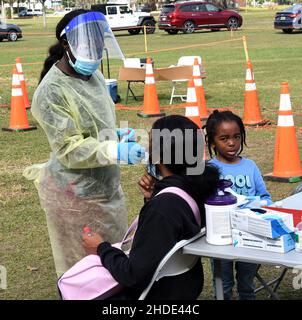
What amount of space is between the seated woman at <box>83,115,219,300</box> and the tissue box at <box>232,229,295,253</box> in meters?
0.17

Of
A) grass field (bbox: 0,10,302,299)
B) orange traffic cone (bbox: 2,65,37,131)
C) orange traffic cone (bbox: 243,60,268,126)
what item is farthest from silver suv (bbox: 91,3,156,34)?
orange traffic cone (bbox: 243,60,268,126)

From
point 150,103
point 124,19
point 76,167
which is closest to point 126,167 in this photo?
point 150,103

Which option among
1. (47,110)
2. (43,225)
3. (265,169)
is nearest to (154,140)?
(47,110)

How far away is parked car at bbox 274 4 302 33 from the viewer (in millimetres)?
32844

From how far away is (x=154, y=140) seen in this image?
291cm

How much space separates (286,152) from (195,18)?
30223 millimetres

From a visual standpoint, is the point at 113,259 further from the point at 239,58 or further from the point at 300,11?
A: the point at 300,11

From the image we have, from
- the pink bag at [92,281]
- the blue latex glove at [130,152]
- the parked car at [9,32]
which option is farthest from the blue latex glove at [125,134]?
the parked car at [9,32]

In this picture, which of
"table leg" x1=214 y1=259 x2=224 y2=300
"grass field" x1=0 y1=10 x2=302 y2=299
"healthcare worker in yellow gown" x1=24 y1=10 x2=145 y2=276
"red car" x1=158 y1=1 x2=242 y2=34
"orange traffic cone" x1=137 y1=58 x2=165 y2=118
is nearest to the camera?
"table leg" x1=214 y1=259 x2=224 y2=300

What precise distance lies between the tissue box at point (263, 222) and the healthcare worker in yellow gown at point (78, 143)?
1.88 feet

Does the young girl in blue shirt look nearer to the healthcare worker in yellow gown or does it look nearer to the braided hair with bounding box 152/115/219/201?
the healthcare worker in yellow gown

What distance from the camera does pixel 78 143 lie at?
333cm

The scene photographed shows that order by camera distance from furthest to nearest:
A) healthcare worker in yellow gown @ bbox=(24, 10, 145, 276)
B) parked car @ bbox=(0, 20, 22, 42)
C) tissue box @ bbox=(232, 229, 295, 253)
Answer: parked car @ bbox=(0, 20, 22, 42) < healthcare worker in yellow gown @ bbox=(24, 10, 145, 276) < tissue box @ bbox=(232, 229, 295, 253)

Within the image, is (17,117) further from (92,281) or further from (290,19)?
(290,19)
